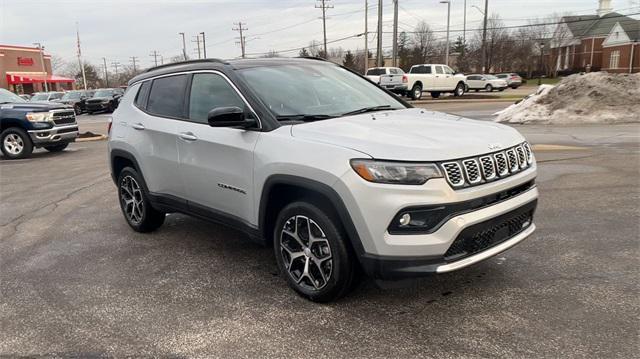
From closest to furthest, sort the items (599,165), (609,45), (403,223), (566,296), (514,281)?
(403,223) < (566,296) < (514,281) < (599,165) < (609,45)

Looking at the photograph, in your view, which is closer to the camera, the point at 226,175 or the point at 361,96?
the point at 226,175

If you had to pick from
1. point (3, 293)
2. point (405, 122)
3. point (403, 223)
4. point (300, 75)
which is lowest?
point (3, 293)

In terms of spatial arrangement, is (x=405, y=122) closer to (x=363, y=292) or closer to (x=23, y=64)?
(x=363, y=292)

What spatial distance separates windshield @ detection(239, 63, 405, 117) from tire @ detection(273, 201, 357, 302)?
2.88ft

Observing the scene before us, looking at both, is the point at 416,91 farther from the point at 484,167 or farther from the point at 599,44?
the point at 599,44

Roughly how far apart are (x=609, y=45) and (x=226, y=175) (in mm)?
73583

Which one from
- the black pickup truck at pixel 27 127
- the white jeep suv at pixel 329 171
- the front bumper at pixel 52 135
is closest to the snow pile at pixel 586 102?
the white jeep suv at pixel 329 171

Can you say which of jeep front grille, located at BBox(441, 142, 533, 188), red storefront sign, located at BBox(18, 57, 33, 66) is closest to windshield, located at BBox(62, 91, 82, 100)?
jeep front grille, located at BBox(441, 142, 533, 188)

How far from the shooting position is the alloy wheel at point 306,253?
3614 mm

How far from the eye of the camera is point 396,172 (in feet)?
10.3

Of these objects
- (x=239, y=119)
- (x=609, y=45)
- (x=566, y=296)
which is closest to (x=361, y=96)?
(x=239, y=119)

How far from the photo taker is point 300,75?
4629 millimetres

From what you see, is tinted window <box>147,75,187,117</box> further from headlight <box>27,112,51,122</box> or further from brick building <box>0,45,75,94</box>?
brick building <box>0,45,75,94</box>

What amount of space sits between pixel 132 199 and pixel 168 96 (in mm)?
1433
